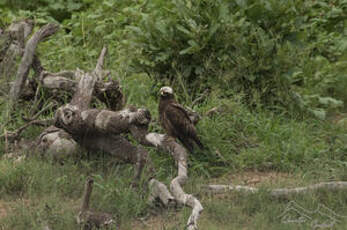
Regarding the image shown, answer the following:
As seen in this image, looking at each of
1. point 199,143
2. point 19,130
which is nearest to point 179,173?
point 199,143

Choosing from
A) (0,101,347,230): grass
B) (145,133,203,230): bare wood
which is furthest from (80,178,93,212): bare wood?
(145,133,203,230): bare wood

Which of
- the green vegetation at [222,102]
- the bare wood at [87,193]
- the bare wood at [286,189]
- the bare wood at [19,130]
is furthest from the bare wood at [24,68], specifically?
the bare wood at [286,189]

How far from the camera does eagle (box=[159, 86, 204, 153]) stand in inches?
231

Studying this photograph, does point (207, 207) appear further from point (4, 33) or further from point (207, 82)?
point (4, 33)

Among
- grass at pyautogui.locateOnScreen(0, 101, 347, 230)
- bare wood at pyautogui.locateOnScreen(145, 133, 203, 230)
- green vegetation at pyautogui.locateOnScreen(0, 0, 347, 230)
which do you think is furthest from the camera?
green vegetation at pyautogui.locateOnScreen(0, 0, 347, 230)

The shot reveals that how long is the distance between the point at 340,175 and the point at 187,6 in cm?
285

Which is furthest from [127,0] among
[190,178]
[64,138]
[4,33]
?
[190,178]

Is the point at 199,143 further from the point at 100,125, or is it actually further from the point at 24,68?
the point at 24,68

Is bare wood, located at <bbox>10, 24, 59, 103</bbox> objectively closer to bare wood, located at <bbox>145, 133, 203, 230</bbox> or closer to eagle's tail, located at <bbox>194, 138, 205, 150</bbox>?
bare wood, located at <bbox>145, 133, 203, 230</bbox>

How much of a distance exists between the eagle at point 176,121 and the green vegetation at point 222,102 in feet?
0.64

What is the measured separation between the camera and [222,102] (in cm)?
672

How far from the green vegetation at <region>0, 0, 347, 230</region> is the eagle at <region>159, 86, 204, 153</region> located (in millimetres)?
194

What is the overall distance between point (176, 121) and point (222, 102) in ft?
3.37

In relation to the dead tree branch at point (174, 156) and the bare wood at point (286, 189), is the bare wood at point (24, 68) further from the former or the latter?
the bare wood at point (286, 189)
